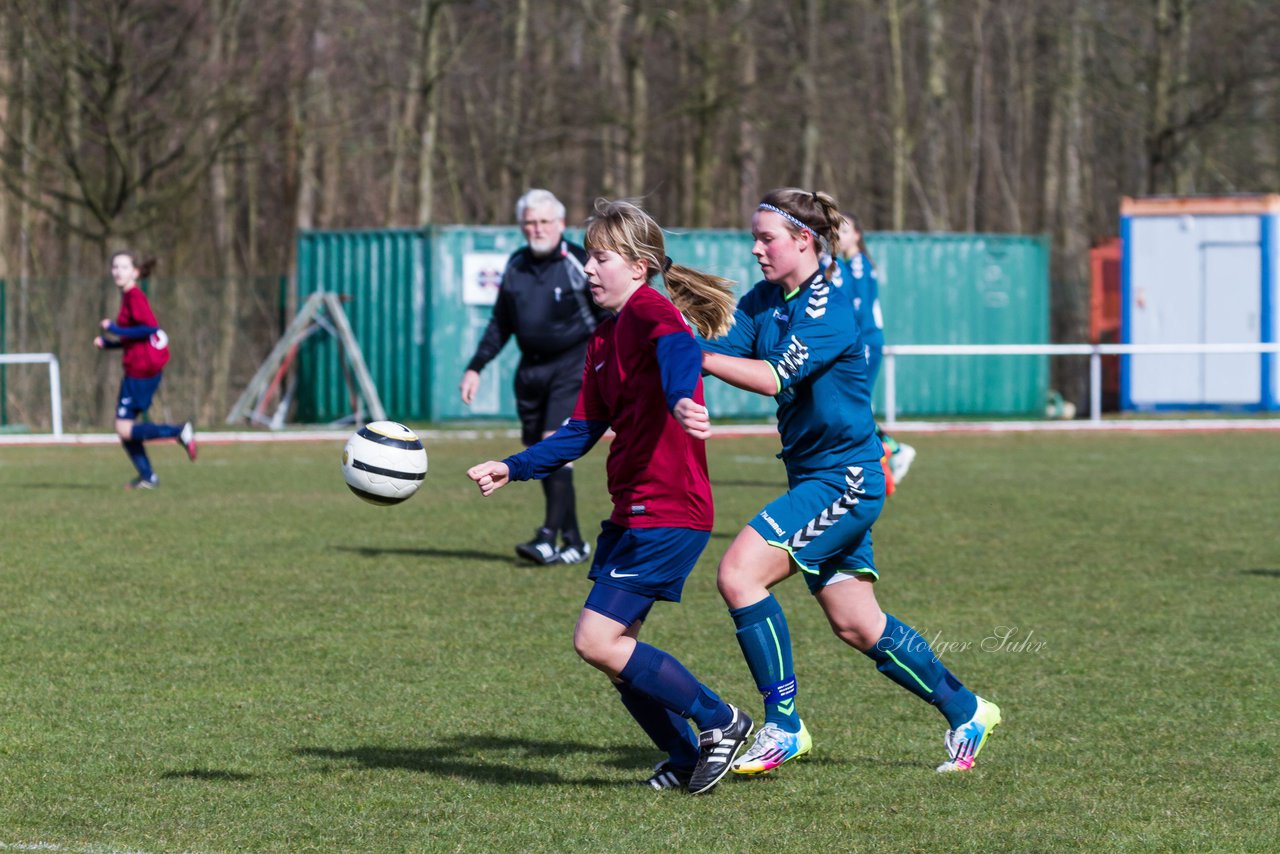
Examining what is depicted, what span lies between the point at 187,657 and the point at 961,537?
6.11 meters

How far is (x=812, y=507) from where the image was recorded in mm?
5480

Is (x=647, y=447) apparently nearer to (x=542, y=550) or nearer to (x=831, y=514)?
(x=831, y=514)

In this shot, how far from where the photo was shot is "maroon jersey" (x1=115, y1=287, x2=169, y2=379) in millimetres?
15008

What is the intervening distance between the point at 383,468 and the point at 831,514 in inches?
56.8

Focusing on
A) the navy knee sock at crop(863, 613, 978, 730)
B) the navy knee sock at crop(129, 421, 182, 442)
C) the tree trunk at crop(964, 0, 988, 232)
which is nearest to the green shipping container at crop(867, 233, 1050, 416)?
the navy knee sock at crop(129, 421, 182, 442)

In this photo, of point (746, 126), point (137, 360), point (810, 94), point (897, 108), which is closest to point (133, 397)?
point (137, 360)

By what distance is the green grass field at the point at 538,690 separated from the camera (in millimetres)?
5082

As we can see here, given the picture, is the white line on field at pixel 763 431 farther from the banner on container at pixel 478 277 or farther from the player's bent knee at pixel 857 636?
the player's bent knee at pixel 857 636

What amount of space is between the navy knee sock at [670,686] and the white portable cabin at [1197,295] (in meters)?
22.0

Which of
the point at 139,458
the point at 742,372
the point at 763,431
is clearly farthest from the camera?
the point at 763,431

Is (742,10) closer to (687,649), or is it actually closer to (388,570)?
(388,570)

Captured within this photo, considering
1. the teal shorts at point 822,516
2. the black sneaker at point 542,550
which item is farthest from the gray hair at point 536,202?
the teal shorts at point 822,516

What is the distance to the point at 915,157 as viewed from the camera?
47.6 metres

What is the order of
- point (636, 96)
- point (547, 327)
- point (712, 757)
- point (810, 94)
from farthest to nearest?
point (810, 94)
point (636, 96)
point (547, 327)
point (712, 757)
